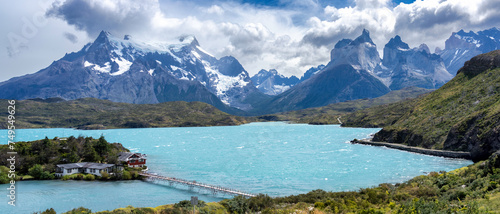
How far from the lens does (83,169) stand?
93750mm

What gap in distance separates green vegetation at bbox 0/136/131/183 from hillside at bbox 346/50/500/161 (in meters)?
108

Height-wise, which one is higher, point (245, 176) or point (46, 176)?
point (46, 176)

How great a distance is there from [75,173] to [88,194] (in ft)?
79.2

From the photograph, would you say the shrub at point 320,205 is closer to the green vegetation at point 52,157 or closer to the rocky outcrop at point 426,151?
the green vegetation at point 52,157

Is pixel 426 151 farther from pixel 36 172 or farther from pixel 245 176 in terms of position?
pixel 36 172

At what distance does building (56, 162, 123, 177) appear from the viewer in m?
91.3

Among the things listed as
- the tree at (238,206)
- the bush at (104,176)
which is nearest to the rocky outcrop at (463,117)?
the tree at (238,206)

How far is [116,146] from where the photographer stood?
13112 cm

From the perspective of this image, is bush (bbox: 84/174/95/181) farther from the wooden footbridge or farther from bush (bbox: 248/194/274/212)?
bush (bbox: 248/194/274/212)

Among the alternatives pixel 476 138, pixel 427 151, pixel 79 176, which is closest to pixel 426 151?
pixel 427 151

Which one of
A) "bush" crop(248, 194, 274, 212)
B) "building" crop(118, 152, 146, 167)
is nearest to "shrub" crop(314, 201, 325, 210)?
"bush" crop(248, 194, 274, 212)

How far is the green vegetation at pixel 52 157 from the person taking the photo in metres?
89.1

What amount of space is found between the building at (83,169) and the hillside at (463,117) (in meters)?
112

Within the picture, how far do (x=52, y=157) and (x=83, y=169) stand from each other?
16.8m
